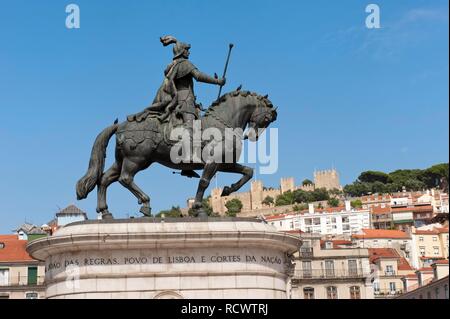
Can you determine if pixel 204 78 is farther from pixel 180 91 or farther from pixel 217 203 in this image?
pixel 217 203

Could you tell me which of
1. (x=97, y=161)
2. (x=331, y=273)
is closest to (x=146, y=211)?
(x=97, y=161)

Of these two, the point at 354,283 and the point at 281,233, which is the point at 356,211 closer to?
the point at 354,283

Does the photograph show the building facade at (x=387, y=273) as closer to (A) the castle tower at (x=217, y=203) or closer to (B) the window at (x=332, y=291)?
(B) the window at (x=332, y=291)

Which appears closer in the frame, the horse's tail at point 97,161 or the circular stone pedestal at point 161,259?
the circular stone pedestal at point 161,259

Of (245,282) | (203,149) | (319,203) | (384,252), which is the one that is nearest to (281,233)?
(245,282)

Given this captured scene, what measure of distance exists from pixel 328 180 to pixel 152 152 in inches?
7133

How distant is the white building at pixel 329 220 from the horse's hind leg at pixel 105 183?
118 metres

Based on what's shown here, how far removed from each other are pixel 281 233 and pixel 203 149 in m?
2.58

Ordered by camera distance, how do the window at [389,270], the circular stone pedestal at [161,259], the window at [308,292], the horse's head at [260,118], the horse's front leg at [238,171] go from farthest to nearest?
1. the window at [389,270]
2. the window at [308,292]
3. the horse's head at [260,118]
4. the horse's front leg at [238,171]
5. the circular stone pedestal at [161,259]

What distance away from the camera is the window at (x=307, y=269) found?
6364cm

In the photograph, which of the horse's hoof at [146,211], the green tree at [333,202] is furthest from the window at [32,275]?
the green tree at [333,202]

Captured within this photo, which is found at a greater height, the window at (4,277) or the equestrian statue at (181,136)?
the equestrian statue at (181,136)

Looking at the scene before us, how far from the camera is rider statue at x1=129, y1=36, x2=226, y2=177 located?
60.8ft
